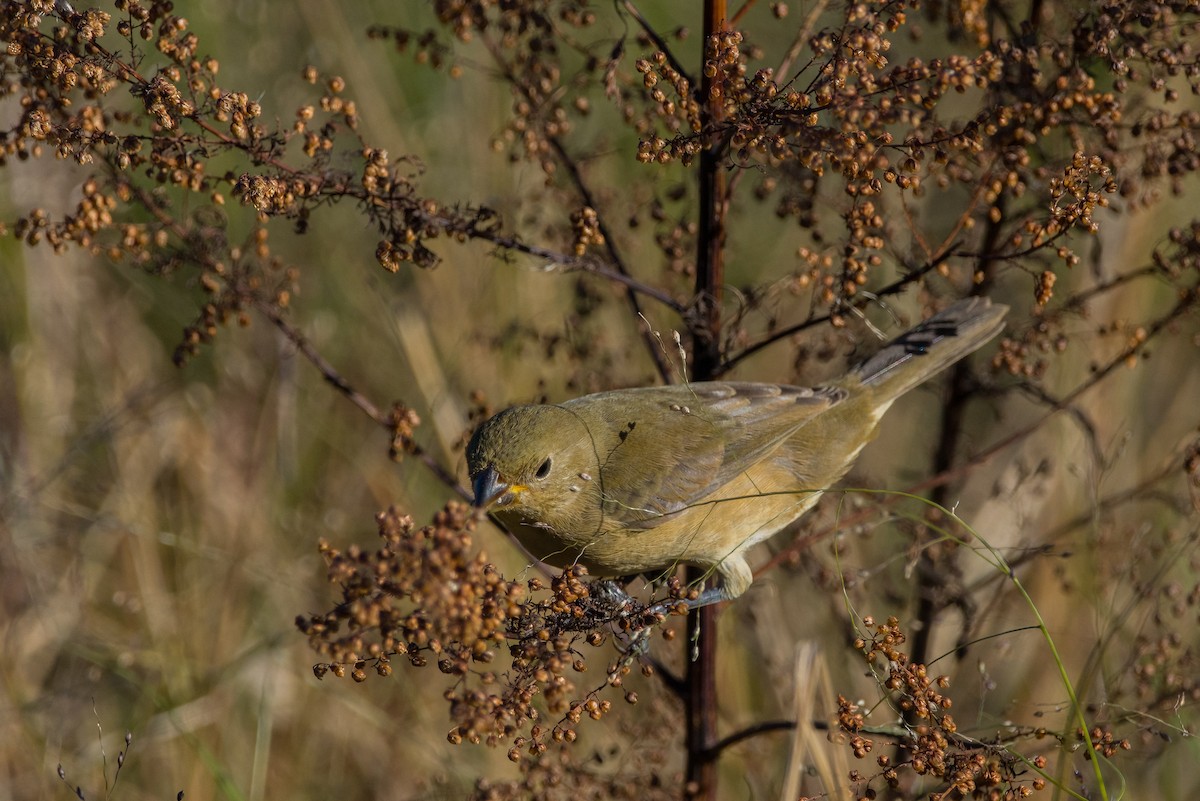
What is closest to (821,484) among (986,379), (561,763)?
(986,379)

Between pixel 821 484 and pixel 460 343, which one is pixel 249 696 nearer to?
pixel 460 343

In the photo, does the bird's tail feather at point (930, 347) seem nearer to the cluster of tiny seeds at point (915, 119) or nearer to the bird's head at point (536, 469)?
the cluster of tiny seeds at point (915, 119)

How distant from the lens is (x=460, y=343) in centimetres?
558

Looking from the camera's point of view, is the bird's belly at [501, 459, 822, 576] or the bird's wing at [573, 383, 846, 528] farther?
the bird's wing at [573, 383, 846, 528]

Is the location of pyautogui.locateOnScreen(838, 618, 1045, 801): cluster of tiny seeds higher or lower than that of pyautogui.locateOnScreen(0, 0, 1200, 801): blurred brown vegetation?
lower

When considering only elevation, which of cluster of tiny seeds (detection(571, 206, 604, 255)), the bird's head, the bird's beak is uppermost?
cluster of tiny seeds (detection(571, 206, 604, 255))

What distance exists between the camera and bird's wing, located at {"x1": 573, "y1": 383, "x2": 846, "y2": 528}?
140 inches

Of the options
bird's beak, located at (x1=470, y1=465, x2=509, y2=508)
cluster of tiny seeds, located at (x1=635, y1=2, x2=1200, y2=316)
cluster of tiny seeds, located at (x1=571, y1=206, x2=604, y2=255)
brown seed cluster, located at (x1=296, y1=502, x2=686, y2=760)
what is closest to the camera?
brown seed cluster, located at (x1=296, y1=502, x2=686, y2=760)

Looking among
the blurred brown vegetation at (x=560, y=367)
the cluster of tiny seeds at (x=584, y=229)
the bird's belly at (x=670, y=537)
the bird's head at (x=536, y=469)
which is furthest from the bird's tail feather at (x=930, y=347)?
the cluster of tiny seeds at (x=584, y=229)

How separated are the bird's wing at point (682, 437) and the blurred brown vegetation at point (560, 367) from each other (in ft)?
0.57

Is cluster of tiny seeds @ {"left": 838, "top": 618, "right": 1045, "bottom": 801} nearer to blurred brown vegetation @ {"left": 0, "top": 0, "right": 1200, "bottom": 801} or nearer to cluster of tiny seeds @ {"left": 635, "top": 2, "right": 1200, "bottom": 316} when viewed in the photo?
blurred brown vegetation @ {"left": 0, "top": 0, "right": 1200, "bottom": 801}

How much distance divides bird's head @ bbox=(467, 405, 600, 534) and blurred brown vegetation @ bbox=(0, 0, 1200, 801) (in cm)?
16

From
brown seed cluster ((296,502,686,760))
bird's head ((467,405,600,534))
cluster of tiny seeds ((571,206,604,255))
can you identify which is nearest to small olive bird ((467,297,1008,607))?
bird's head ((467,405,600,534))

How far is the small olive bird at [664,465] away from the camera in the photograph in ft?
11.0
